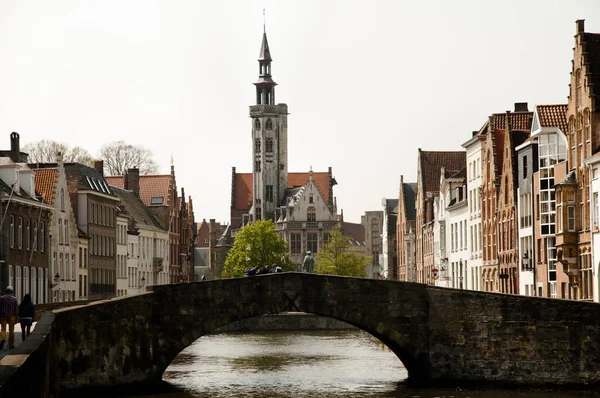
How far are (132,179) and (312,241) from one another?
67.9 m

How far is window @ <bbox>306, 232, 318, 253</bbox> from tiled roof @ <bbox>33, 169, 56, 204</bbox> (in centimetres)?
9903

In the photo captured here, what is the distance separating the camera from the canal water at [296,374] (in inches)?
1841

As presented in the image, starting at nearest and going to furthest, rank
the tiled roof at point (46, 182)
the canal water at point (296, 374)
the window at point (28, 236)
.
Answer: the canal water at point (296, 374) < the window at point (28, 236) < the tiled roof at point (46, 182)

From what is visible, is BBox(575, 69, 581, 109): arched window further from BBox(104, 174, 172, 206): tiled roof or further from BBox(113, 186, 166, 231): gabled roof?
BBox(104, 174, 172, 206): tiled roof

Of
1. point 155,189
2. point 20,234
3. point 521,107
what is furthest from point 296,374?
point 155,189

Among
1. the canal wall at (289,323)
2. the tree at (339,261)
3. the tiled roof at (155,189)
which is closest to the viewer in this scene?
the canal wall at (289,323)

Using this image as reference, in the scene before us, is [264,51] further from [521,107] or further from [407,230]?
[521,107]

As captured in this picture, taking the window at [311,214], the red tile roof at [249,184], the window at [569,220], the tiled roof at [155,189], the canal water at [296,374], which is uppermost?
the red tile roof at [249,184]

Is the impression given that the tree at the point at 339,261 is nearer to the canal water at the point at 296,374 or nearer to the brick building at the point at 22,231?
the canal water at the point at 296,374

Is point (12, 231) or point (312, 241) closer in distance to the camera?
point (12, 231)

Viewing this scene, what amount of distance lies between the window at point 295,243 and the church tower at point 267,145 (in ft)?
18.5

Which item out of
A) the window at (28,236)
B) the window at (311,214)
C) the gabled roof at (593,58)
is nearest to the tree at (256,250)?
the window at (311,214)

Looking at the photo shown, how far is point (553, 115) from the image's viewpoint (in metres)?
67.6

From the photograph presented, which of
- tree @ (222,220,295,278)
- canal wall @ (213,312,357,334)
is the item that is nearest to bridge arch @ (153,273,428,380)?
canal wall @ (213,312,357,334)
